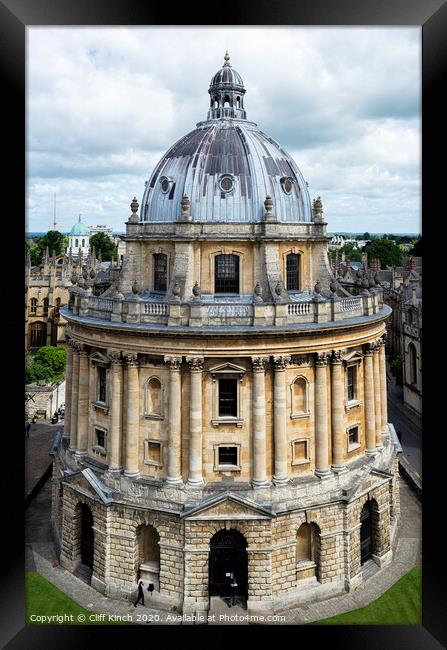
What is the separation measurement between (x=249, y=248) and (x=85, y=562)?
751 inches

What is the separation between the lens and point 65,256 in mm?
83875

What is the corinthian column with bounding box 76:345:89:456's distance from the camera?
2964cm

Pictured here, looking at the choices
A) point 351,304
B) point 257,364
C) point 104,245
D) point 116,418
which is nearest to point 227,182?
point 351,304

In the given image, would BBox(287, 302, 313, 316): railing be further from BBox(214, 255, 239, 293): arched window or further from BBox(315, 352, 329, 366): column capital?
BBox(214, 255, 239, 293): arched window

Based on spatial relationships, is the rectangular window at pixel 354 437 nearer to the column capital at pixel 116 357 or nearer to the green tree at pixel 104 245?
the column capital at pixel 116 357

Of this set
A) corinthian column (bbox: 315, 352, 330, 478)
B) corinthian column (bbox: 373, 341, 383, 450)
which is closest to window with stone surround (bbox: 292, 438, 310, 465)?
corinthian column (bbox: 315, 352, 330, 478)

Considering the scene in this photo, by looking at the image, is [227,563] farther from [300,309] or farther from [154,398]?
[300,309]

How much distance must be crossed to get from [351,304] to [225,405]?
8.77m

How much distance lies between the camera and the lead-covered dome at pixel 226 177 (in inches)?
1147

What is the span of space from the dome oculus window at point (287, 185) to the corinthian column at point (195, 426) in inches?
452

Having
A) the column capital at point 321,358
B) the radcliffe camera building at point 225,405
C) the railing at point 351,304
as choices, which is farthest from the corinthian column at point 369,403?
the column capital at point 321,358

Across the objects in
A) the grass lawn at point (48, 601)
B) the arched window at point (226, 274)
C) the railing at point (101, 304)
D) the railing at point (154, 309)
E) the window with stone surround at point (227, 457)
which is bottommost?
the grass lawn at point (48, 601)
